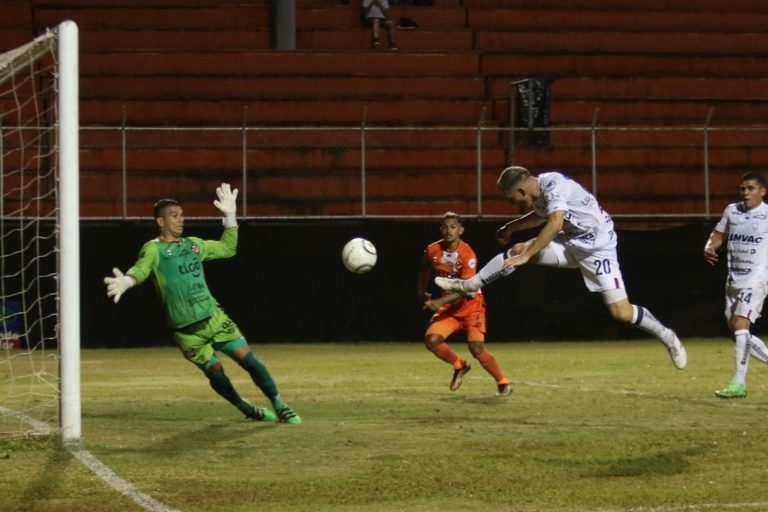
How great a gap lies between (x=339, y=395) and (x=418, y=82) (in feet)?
41.7

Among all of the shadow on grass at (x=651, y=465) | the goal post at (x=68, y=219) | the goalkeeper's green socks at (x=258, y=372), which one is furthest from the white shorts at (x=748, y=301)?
the goal post at (x=68, y=219)

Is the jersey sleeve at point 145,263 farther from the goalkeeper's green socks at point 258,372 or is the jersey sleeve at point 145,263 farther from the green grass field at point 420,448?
the green grass field at point 420,448

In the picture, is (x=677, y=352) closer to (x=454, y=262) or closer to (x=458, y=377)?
(x=458, y=377)

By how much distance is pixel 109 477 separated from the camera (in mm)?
8805


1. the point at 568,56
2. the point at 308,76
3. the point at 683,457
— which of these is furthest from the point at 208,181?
the point at 683,457

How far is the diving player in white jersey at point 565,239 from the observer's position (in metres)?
11.0

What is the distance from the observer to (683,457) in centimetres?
947

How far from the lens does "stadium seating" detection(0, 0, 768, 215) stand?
76.7 feet

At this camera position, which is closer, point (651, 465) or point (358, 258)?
point (651, 465)

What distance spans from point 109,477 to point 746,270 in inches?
283

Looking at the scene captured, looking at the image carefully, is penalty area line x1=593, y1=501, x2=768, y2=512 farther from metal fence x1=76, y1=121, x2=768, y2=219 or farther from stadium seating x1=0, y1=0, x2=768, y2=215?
stadium seating x1=0, y1=0, x2=768, y2=215

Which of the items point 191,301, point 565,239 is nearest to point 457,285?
point 565,239

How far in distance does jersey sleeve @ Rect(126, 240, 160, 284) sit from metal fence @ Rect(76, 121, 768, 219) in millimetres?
10199

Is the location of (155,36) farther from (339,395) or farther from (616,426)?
(616,426)
